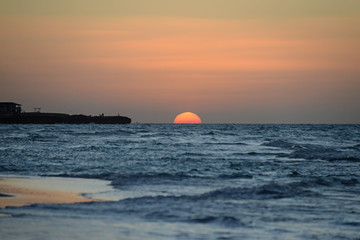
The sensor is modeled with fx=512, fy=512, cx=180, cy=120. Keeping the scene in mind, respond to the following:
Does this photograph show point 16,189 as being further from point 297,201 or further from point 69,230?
point 297,201

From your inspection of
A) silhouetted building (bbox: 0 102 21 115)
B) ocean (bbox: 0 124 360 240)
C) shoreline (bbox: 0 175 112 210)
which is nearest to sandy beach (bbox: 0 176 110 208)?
shoreline (bbox: 0 175 112 210)

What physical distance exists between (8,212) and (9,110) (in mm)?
138766

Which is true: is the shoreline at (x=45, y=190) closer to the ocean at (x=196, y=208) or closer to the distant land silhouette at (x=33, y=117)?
the ocean at (x=196, y=208)

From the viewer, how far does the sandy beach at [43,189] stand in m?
11.3

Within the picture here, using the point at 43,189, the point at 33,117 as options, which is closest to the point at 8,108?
the point at 33,117

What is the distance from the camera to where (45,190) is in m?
12.9

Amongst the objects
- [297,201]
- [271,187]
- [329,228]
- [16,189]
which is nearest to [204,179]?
[271,187]

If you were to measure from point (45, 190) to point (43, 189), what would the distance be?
0.23 m

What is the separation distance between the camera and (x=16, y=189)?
13023mm

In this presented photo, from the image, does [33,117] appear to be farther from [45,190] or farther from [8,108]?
A: [45,190]

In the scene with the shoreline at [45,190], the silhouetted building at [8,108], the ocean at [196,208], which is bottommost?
the shoreline at [45,190]

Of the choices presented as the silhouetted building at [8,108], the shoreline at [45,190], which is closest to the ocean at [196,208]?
the shoreline at [45,190]

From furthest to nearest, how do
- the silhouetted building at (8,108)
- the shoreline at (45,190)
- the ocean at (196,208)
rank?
1. the silhouetted building at (8,108)
2. the shoreline at (45,190)
3. the ocean at (196,208)

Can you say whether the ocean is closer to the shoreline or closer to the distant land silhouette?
the shoreline
